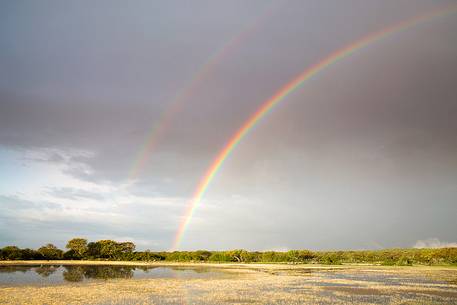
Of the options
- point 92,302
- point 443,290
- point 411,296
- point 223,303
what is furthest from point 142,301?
point 443,290

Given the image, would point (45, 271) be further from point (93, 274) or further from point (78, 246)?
point (78, 246)

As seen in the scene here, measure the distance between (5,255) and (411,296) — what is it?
141821mm

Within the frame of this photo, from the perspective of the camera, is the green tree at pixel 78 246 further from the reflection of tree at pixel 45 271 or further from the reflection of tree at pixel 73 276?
the reflection of tree at pixel 73 276

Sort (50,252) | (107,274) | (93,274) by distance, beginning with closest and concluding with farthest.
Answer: (93,274) → (107,274) → (50,252)

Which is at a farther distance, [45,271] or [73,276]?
[45,271]

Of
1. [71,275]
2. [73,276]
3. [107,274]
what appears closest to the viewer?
[73,276]

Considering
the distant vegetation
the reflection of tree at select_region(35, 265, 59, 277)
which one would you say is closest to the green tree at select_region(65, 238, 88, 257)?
the distant vegetation

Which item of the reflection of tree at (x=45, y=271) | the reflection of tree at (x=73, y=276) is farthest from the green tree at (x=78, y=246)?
the reflection of tree at (x=73, y=276)

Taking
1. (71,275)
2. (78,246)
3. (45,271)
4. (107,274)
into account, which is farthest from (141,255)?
(71,275)

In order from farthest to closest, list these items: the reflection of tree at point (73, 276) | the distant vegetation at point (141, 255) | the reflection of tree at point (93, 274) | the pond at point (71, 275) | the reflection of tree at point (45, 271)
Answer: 1. the distant vegetation at point (141, 255)
2. the reflection of tree at point (45, 271)
3. the reflection of tree at point (93, 274)
4. the reflection of tree at point (73, 276)
5. the pond at point (71, 275)

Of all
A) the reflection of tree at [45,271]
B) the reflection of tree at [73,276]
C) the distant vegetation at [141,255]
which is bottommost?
the reflection of tree at [73,276]

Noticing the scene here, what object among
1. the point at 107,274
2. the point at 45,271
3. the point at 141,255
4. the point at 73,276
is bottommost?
the point at 73,276

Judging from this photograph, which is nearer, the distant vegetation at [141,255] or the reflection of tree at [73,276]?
the reflection of tree at [73,276]

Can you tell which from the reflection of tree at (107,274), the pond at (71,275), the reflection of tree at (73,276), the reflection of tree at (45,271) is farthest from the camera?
the reflection of tree at (45,271)
